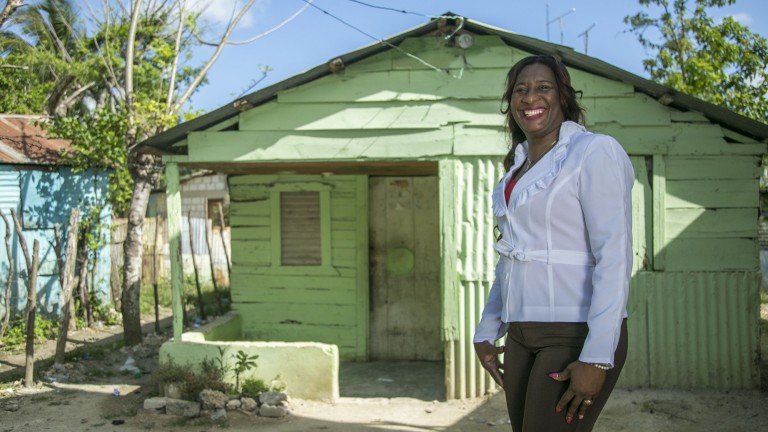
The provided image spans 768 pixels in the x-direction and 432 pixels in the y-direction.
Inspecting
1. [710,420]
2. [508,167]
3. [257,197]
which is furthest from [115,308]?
[508,167]

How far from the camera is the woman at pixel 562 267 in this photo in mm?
2199

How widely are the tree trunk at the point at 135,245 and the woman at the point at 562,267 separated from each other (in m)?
8.60

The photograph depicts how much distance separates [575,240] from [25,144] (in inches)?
462

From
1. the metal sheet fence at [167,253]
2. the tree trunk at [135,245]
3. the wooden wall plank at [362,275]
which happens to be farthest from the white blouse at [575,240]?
the metal sheet fence at [167,253]

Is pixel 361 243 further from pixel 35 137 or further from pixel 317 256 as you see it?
pixel 35 137

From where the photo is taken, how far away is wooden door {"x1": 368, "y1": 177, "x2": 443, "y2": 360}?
30.6ft

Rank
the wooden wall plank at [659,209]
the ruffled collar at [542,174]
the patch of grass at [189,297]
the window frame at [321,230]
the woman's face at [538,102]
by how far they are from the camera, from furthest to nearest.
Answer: the patch of grass at [189,297] < the window frame at [321,230] < the wooden wall plank at [659,209] < the woman's face at [538,102] < the ruffled collar at [542,174]

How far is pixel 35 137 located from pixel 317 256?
6.32 meters

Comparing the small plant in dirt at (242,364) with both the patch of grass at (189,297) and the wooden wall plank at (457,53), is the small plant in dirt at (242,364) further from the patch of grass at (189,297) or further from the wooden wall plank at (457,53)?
the patch of grass at (189,297)

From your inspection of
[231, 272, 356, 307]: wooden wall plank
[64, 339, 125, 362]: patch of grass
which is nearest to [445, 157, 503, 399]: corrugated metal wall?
[231, 272, 356, 307]: wooden wall plank

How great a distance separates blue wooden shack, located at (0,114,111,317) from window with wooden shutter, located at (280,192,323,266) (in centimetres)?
381

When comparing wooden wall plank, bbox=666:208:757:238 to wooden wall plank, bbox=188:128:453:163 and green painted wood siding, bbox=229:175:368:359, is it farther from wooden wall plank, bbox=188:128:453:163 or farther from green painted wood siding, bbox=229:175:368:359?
green painted wood siding, bbox=229:175:368:359

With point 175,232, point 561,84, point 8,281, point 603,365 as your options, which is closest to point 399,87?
point 175,232

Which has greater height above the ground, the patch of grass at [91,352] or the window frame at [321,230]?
the window frame at [321,230]
